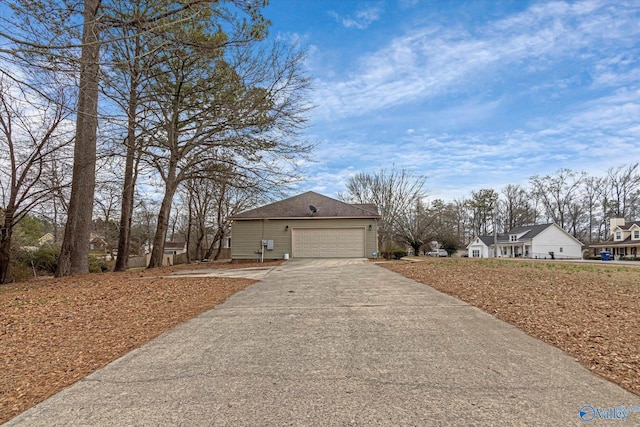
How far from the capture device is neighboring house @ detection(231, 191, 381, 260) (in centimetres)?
1809

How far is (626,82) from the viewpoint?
1072 cm

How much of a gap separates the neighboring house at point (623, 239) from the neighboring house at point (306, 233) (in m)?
33.3

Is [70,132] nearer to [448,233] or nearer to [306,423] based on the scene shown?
[306,423]

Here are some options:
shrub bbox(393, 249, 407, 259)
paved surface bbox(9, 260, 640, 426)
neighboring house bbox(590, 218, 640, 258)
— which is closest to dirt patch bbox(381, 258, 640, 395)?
paved surface bbox(9, 260, 640, 426)

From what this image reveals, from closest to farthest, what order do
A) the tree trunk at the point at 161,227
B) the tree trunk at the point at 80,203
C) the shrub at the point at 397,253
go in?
the tree trunk at the point at 80,203 → the tree trunk at the point at 161,227 → the shrub at the point at 397,253

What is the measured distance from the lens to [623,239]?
3781 cm

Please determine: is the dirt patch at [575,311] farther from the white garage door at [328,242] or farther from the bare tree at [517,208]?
the bare tree at [517,208]

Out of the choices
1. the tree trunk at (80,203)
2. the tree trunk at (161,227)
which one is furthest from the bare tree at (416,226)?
the tree trunk at (80,203)

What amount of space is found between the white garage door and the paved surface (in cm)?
1288

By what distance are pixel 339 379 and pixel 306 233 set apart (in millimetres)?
15342

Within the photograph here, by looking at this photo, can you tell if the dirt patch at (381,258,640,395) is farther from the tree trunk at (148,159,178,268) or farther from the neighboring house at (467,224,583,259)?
the neighboring house at (467,224,583,259)

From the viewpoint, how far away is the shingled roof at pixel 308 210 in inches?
721

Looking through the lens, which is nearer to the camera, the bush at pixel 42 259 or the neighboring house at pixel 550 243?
the bush at pixel 42 259

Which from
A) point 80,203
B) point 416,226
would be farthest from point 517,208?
point 80,203
